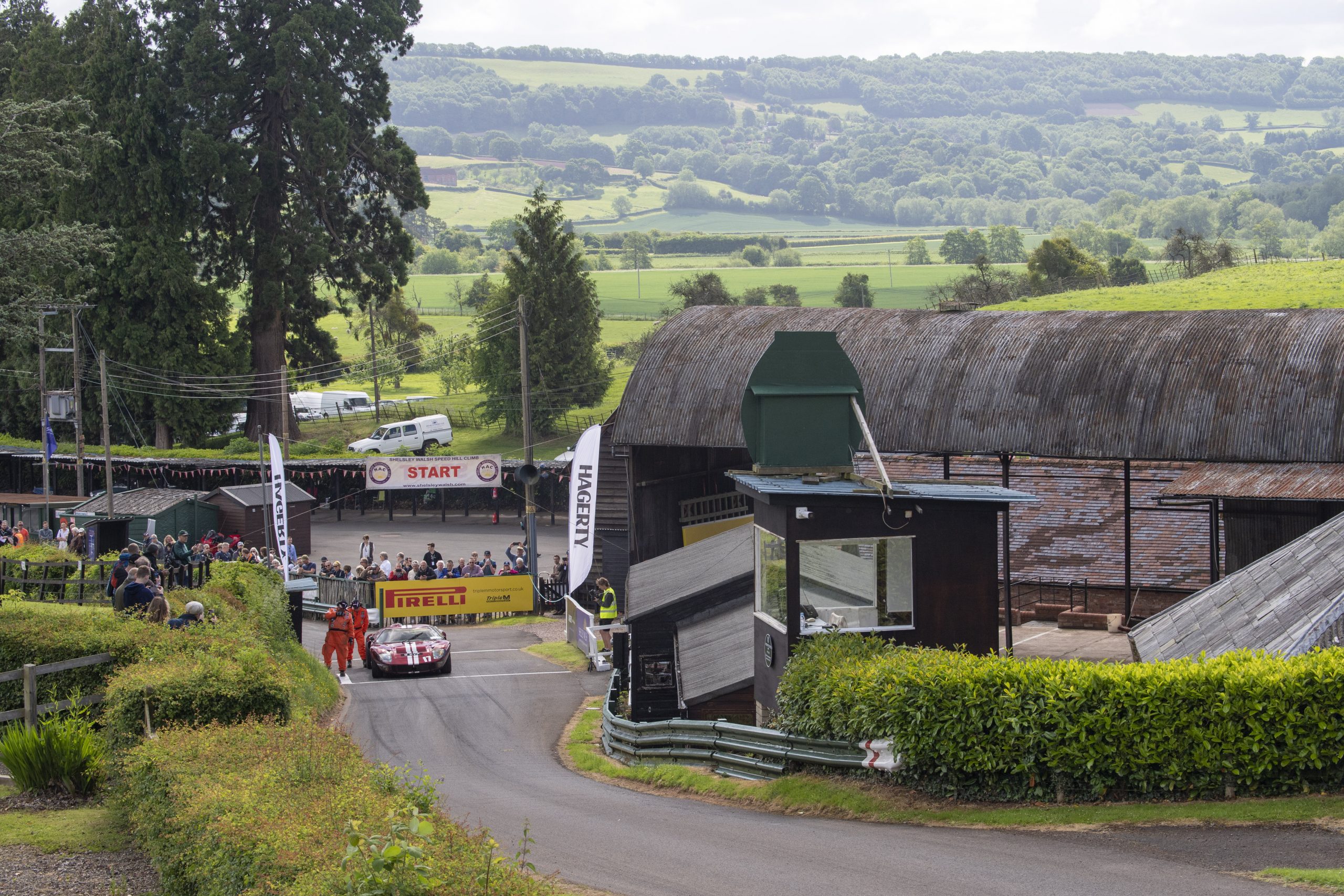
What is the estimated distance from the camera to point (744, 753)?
17922 mm

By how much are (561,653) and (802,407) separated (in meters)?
14.9

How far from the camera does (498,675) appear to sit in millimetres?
29828

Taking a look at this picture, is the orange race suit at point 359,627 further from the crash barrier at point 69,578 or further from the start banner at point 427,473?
the start banner at point 427,473

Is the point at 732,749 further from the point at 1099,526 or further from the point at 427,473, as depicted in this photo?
the point at 427,473

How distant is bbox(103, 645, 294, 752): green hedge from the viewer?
1472 cm

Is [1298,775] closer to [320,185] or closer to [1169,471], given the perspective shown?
[1169,471]

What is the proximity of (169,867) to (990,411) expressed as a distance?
2105cm

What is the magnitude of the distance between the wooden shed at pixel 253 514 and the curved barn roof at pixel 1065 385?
2048 centimetres

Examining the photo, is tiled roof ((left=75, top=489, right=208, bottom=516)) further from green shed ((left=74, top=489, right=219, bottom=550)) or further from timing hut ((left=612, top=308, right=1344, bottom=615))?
→ timing hut ((left=612, top=308, right=1344, bottom=615))

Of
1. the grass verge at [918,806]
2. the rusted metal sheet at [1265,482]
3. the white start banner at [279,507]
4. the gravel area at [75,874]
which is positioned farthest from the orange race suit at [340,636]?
the rusted metal sheet at [1265,482]

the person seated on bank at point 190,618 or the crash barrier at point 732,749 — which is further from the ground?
the person seated on bank at point 190,618

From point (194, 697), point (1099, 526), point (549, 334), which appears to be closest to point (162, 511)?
point (1099, 526)

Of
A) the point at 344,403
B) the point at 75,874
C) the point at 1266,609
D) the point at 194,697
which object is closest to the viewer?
the point at 75,874

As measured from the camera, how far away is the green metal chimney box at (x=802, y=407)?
19.3 meters
